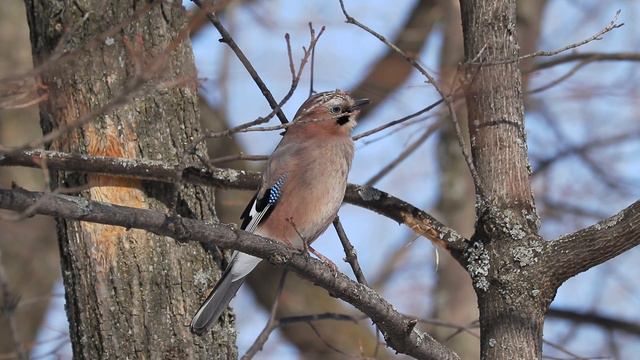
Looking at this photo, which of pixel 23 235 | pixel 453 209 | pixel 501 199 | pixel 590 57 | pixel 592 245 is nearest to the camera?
pixel 592 245

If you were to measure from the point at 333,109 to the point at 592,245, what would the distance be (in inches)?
81.3

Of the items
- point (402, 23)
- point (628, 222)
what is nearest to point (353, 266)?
point (628, 222)

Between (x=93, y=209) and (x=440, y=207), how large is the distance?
648 cm

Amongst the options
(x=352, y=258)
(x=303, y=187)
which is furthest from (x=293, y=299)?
(x=352, y=258)

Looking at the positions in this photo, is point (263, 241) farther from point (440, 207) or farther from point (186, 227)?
point (440, 207)

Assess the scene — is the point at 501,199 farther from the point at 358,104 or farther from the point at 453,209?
the point at 453,209

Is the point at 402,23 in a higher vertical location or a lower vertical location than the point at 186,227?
higher

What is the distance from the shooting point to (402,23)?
32.9ft

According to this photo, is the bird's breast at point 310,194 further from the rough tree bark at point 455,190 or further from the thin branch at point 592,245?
the rough tree bark at point 455,190

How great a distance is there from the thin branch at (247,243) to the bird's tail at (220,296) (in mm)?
696

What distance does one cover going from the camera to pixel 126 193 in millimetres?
4793

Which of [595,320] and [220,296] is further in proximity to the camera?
[595,320]

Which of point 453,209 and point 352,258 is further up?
point 453,209

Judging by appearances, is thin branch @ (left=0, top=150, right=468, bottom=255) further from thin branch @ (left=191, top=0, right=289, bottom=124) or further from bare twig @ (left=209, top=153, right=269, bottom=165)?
thin branch @ (left=191, top=0, right=289, bottom=124)
